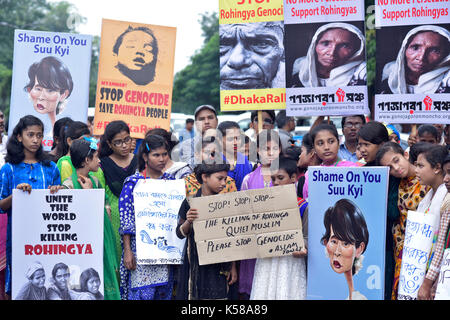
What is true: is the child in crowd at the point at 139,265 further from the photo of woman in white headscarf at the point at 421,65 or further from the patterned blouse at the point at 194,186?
the photo of woman in white headscarf at the point at 421,65

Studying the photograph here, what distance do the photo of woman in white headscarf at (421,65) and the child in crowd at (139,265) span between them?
8.26ft

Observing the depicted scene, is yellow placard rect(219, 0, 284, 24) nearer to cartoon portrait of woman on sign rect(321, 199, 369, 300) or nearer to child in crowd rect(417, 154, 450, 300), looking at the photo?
cartoon portrait of woman on sign rect(321, 199, 369, 300)

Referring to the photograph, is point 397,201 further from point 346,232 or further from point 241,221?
point 241,221

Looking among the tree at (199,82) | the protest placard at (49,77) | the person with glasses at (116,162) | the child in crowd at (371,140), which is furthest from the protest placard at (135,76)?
the tree at (199,82)

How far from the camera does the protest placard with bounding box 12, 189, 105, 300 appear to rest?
5.88 m

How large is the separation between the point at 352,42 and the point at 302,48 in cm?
53

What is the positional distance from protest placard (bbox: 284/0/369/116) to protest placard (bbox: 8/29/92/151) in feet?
7.87

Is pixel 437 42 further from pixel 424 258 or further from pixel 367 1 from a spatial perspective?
pixel 367 1

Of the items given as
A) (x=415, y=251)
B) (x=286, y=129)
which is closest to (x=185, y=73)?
(x=286, y=129)

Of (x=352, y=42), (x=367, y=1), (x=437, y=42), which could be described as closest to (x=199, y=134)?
(x=352, y=42)

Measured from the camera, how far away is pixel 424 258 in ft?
17.4

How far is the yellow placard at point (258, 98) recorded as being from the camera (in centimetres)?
798

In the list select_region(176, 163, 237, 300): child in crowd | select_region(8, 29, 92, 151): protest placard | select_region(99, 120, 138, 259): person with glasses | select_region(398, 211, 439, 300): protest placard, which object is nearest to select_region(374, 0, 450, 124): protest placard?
select_region(398, 211, 439, 300): protest placard

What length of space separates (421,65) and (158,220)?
10.4 ft
